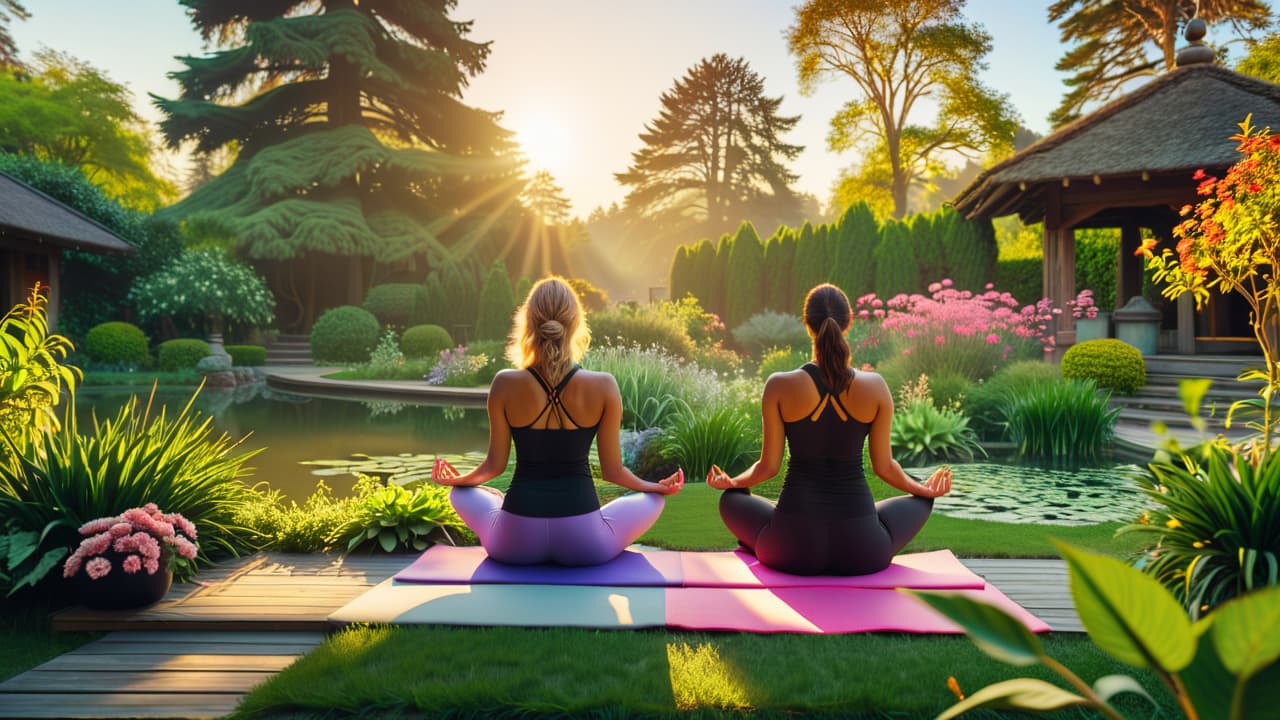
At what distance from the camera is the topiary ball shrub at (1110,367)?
11141mm

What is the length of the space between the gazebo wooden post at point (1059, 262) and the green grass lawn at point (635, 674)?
1176 cm

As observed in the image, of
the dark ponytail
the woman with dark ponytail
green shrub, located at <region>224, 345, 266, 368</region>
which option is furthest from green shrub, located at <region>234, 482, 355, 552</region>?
green shrub, located at <region>224, 345, 266, 368</region>

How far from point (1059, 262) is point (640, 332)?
25.4 feet

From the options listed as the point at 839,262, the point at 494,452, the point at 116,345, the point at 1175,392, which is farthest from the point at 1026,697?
the point at 116,345

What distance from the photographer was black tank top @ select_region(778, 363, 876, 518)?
11.9ft

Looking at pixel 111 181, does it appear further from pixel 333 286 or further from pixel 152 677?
pixel 152 677

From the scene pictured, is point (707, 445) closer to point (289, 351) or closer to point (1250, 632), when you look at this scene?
point (1250, 632)

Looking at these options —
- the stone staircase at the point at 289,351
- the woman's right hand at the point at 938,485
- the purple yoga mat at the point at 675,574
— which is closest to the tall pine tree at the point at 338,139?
the stone staircase at the point at 289,351

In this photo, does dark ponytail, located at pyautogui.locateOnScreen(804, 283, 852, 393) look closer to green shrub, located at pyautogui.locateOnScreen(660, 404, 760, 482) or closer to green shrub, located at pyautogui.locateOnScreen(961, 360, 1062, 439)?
green shrub, located at pyautogui.locateOnScreen(660, 404, 760, 482)

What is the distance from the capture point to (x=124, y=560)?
11.3 feet

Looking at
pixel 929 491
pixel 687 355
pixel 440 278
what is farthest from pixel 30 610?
pixel 440 278

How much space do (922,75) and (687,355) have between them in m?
20.0

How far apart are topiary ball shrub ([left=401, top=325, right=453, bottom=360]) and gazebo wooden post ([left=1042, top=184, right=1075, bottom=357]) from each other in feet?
48.9

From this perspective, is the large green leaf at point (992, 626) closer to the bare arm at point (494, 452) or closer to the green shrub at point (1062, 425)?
the bare arm at point (494, 452)
